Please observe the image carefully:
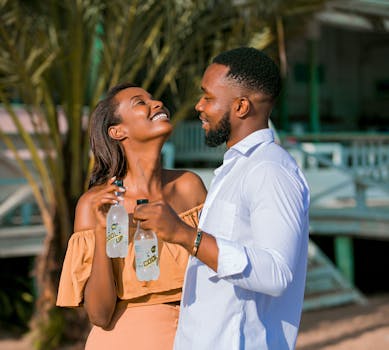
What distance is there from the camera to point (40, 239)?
886cm

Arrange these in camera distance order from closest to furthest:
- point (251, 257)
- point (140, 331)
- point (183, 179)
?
point (251, 257) → point (140, 331) → point (183, 179)

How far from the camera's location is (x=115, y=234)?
2.31m

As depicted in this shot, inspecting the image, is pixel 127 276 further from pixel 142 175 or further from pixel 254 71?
pixel 254 71

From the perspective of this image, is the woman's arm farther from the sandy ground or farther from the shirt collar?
the sandy ground

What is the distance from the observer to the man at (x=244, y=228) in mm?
1758

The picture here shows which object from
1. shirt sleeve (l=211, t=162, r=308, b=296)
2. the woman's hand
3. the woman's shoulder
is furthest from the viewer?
the woman's shoulder

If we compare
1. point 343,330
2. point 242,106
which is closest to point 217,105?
point 242,106

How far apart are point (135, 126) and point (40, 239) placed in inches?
254

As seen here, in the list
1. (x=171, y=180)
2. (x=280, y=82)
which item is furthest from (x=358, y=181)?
(x=280, y=82)

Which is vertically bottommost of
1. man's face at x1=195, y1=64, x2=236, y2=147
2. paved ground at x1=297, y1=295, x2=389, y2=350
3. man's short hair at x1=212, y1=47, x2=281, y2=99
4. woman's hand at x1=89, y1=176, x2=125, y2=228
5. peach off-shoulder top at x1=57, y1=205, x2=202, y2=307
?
paved ground at x1=297, y1=295, x2=389, y2=350

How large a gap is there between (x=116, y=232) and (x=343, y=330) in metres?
6.74

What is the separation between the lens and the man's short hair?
6.68ft

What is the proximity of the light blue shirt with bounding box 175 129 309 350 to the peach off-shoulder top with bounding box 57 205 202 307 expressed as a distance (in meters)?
0.56

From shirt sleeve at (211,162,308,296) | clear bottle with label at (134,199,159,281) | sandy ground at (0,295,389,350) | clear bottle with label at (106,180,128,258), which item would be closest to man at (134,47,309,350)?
shirt sleeve at (211,162,308,296)
